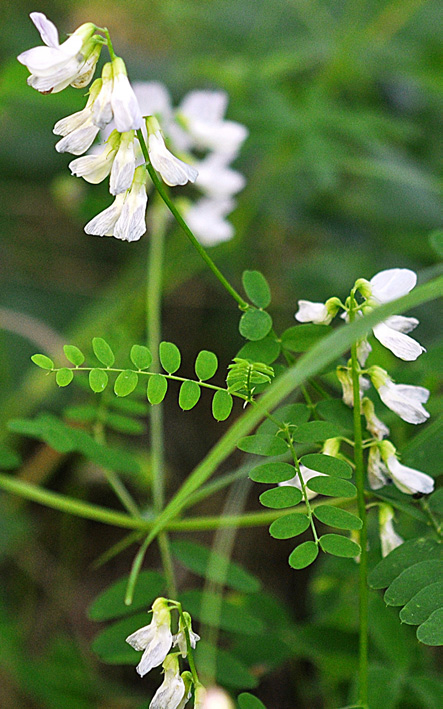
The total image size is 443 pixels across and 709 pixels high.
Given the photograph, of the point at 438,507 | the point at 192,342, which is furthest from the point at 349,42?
the point at 438,507

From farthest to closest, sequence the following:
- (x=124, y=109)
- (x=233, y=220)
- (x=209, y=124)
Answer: (x=233, y=220), (x=209, y=124), (x=124, y=109)

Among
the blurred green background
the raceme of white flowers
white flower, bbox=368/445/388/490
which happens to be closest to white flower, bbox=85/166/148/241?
the raceme of white flowers

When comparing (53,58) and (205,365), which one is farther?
(205,365)

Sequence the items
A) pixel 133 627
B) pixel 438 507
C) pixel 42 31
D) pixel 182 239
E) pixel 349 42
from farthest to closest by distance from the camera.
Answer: pixel 349 42
pixel 182 239
pixel 133 627
pixel 438 507
pixel 42 31

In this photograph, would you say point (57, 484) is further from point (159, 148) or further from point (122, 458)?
point (159, 148)

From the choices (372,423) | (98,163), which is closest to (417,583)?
(372,423)

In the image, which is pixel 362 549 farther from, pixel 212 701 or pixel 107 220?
pixel 107 220
